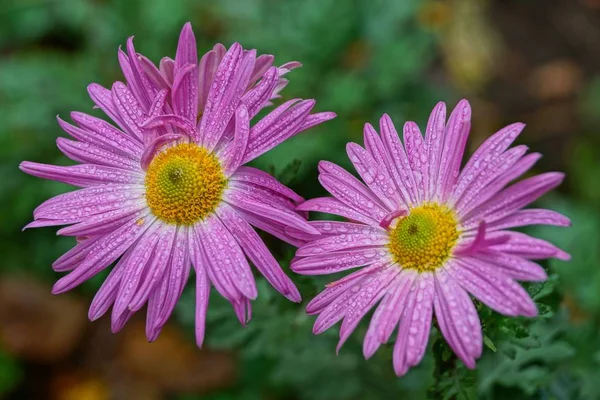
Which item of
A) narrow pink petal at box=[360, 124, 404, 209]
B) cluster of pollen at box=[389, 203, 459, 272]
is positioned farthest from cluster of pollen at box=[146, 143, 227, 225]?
cluster of pollen at box=[389, 203, 459, 272]

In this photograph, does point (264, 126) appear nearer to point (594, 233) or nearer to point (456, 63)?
point (594, 233)

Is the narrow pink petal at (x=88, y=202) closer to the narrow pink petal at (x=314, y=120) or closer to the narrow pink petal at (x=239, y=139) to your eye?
the narrow pink petal at (x=239, y=139)

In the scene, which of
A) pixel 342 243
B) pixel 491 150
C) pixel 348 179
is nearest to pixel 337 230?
pixel 342 243

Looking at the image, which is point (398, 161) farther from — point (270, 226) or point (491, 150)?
point (270, 226)

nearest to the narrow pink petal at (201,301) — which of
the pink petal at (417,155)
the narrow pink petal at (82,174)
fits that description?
the narrow pink petal at (82,174)

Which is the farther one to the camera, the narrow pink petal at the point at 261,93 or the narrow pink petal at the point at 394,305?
the narrow pink petal at the point at 261,93

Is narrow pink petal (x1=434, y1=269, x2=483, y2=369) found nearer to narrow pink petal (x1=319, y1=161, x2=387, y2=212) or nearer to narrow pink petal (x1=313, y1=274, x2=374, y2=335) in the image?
narrow pink petal (x1=313, y1=274, x2=374, y2=335)
